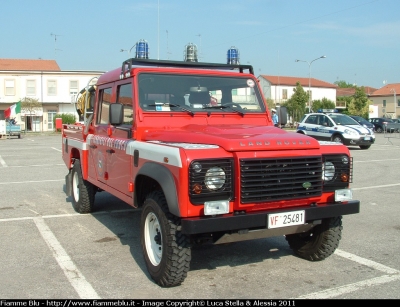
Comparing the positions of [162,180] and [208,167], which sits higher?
[208,167]

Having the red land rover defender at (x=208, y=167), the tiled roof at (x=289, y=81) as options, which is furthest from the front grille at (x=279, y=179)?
the tiled roof at (x=289, y=81)

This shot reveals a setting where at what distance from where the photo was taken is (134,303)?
4.07 metres

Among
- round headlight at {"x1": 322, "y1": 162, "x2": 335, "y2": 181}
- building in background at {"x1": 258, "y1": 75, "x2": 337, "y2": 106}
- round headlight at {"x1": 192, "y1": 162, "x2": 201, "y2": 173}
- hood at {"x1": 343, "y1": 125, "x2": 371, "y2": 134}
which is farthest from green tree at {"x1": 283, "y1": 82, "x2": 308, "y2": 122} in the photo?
round headlight at {"x1": 192, "y1": 162, "x2": 201, "y2": 173}

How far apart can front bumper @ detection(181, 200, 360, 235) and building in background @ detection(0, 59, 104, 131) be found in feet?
155

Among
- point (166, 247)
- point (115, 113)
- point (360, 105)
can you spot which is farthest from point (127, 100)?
point (360, 105)

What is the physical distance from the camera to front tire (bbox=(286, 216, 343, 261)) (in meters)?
5.07

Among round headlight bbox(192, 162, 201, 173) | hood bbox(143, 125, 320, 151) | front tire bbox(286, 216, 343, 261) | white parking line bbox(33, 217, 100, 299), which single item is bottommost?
white parking line bbox(33, 217, 100, 299)

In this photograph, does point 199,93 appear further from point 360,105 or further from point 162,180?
point 360,105

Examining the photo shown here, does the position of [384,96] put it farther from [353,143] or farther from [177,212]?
[177,212]

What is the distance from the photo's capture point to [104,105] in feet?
21.9

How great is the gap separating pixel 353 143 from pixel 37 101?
36617 millimetres

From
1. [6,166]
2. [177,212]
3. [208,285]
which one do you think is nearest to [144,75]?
[177,212]

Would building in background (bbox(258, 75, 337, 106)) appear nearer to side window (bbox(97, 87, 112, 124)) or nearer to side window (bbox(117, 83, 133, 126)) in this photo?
side window (bbox(97, 87, 112, 124))

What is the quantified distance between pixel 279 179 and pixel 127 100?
235 centimetres
